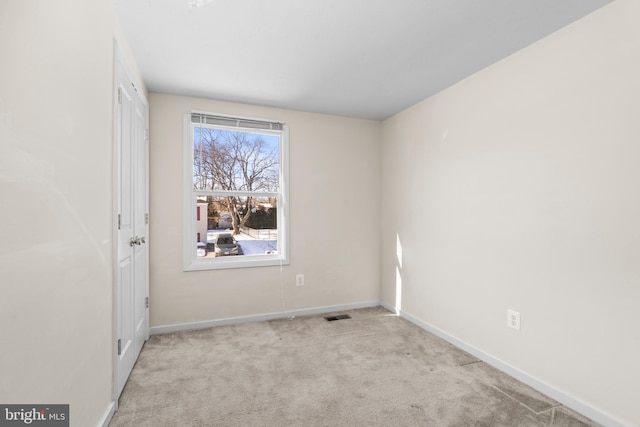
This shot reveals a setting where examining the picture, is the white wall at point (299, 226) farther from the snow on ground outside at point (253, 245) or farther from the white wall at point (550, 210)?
the white wall at point (550, 210)

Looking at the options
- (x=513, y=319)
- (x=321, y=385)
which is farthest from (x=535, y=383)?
(x=321, y=385)

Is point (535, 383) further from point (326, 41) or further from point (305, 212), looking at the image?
point (326, 41)

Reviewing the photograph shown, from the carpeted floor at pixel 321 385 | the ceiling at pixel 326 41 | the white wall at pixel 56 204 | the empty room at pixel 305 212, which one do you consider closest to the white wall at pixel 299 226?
the empty room at pixel 305 212

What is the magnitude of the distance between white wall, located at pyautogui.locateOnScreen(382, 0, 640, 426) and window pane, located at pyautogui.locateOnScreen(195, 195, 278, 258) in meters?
1.73

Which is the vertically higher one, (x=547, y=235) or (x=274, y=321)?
(x=547, y=235)

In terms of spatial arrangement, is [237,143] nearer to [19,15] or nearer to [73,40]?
[73,40]

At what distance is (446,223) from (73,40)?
9.44 ft

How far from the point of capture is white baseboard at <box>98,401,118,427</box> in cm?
167

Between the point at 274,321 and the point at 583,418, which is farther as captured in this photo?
the point at 274,321

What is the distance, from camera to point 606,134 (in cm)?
177

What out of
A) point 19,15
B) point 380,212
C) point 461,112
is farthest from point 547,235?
point 19,15

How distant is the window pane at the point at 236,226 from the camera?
3361mm

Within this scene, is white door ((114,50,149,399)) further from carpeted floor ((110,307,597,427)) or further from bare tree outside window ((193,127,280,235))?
bare tree outside window ((193,127,280,235))

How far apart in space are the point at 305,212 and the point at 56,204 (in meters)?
2.57
